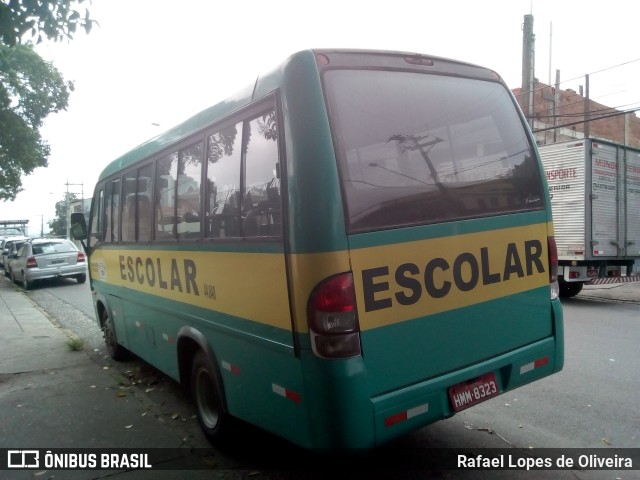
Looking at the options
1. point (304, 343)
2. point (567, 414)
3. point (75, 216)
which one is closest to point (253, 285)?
point (304, 343)

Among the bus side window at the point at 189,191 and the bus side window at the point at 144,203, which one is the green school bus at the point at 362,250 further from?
the bus side window at the point at 144,203

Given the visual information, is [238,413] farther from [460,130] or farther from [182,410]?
[460,130]

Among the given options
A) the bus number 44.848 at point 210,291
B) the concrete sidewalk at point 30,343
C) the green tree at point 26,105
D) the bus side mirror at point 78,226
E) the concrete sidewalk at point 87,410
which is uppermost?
the green tree at point 26,105

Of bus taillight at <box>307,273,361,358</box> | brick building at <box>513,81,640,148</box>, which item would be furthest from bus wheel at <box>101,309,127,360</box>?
brick building at <box>513,81,640,148</box>

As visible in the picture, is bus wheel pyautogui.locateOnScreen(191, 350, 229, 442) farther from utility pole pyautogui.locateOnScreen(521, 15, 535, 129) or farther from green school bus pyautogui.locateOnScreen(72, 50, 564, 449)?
utility pole pyautogui.locateOnScreen(521, 15, 535, 129)

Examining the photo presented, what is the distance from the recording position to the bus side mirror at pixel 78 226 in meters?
7.48

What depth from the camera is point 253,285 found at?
10.7ft

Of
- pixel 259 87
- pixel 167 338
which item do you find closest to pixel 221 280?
pixel 259 87

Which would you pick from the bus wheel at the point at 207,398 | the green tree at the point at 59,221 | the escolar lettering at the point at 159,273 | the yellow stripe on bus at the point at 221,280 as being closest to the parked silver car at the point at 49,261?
the escolar lettering at the point at 159,273

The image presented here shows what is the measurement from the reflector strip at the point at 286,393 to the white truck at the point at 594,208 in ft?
31.4

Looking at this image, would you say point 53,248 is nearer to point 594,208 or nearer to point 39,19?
point 39,19

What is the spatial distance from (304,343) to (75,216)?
5.86 meters

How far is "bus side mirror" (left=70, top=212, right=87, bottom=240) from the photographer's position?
7.48m

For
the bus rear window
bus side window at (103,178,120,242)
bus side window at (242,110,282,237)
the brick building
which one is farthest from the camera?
the brick building
